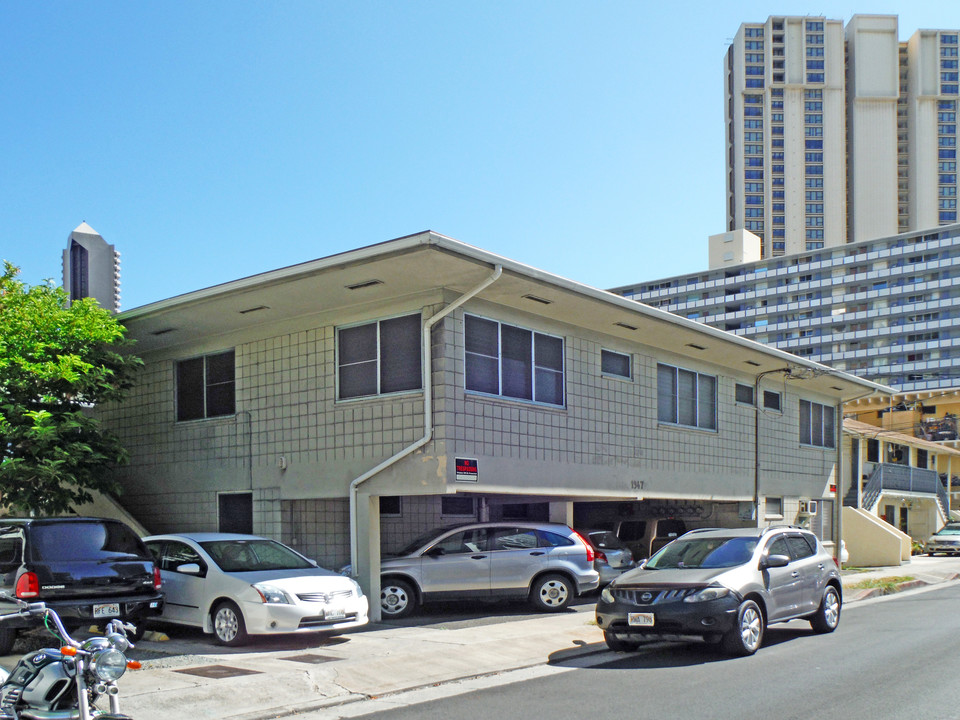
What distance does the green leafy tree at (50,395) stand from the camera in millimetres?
16109

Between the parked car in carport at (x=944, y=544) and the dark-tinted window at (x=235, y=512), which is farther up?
the dark-tinted window at (x=235, y=512)

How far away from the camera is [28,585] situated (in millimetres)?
10852

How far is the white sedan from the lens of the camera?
38.4 ft

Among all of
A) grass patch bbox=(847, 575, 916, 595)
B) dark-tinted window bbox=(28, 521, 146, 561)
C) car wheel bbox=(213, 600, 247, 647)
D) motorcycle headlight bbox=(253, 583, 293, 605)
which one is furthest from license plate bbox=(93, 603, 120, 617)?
grass patch bbox=(847, 575, 916, 595)

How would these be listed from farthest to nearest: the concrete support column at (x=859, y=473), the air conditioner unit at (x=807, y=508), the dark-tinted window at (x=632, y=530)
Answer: the concrete support column at (x=859, y=473) → the air conditioner unit at (x=807, y=508) → the dark-tinted window at (x=632, y=530)

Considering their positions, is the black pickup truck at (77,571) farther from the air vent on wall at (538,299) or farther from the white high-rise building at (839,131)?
the white high-rise building at (839,131)

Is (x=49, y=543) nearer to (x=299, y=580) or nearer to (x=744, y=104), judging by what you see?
(x=299, y=580)

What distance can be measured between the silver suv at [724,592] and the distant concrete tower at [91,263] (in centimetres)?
2533

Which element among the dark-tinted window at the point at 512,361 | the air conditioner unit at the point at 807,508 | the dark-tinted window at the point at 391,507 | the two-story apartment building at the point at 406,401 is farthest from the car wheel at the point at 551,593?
the air conditioner unit at the point at 807,508

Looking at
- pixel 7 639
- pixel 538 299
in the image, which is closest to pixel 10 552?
pixel 7 639

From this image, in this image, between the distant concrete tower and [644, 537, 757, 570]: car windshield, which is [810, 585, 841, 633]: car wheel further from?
the distant concrete tower

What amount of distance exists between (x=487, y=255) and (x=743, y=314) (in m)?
106

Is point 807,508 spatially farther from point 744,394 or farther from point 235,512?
point 235,512

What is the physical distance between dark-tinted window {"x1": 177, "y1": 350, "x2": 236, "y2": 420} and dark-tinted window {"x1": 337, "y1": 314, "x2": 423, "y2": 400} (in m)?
3.10
